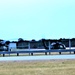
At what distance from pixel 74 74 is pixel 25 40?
45430mm

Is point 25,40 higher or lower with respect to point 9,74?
higher

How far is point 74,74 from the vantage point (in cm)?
1258

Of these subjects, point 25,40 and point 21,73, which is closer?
point 21,73

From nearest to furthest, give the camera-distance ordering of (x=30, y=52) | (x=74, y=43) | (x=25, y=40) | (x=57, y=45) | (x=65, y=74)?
(x=65, y=74), (x=30, y=52), (x=57, y=45), (x=25, y=40), (x=74, y=43)

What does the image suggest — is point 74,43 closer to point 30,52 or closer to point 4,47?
point 4,47

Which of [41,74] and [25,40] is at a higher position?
[25,40]

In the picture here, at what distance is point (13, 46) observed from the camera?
48656 mm

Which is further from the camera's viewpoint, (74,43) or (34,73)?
(74,43)

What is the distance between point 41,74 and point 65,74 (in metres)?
0.98

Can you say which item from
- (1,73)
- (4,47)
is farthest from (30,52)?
(1,73)

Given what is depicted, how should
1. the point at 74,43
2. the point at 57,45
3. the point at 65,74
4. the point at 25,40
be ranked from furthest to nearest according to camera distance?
1. the point at 74,43
2. the point at 25,40
3. the point at 57,45
4. the point at 65,74

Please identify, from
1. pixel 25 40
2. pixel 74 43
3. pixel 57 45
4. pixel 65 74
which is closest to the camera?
pixel 65 74

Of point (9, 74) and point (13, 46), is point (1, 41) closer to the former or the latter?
point (13, 46)

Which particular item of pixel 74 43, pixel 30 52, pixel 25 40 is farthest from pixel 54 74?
pixel 74 43
